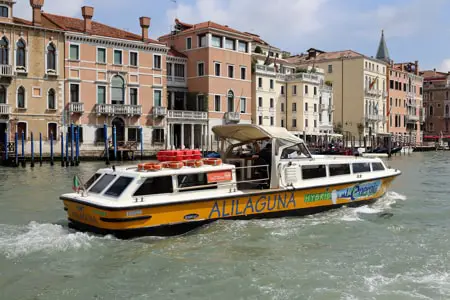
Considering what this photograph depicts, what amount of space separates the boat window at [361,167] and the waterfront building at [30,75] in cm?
2422

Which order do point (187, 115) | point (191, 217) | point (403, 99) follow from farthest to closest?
point (403, 99), point (187, 115), point (191, 217)

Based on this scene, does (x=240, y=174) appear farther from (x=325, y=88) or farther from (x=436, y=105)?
(x=436, y=105)

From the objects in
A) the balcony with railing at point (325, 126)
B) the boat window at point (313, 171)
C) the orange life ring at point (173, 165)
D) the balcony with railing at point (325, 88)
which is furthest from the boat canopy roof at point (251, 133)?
the balcony with railing at point (325, 88)

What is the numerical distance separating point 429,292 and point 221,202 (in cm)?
439

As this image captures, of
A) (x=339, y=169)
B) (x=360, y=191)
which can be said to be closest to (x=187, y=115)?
(x=360, y=191)

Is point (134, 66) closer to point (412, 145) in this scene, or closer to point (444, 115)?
point (412, 145)

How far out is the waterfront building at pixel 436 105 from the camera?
78188mm

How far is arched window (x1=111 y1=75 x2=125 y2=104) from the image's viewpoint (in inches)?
1422

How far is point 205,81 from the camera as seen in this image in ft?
133

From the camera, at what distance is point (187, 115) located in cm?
3978

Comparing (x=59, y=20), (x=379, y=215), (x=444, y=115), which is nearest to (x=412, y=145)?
(x=444, y=115)

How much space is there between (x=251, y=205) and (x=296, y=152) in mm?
2306

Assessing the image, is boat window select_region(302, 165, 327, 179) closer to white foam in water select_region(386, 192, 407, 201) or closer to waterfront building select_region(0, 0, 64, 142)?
white foam in water select_region(386, 192, 407, 201)

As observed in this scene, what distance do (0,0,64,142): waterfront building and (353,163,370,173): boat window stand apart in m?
24.2
